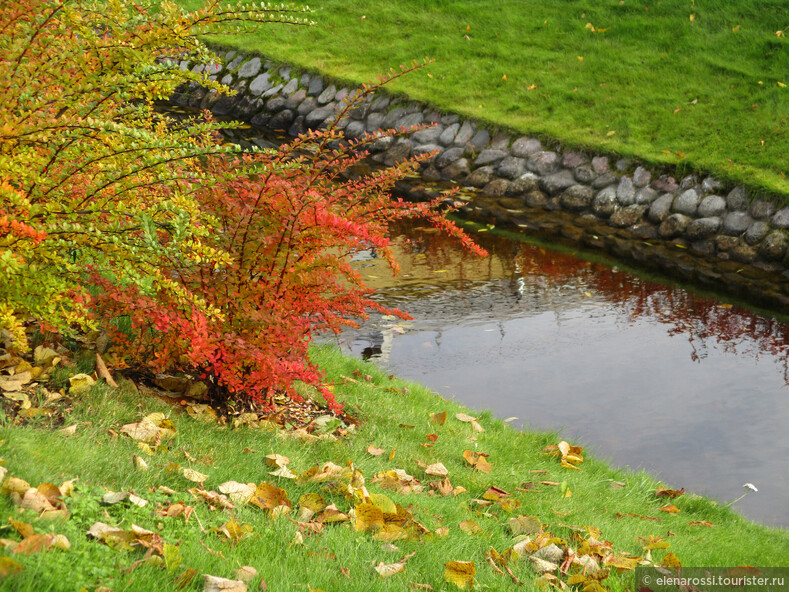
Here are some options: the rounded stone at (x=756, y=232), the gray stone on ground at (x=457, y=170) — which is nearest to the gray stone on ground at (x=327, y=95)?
the gray stone on ground at (x=457, y=170)

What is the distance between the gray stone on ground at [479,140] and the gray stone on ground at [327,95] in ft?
10.1

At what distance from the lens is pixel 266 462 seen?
10.6 ft

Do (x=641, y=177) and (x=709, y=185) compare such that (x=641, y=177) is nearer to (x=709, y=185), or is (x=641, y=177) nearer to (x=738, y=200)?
(x=709, y=185)

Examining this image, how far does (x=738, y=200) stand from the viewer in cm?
911

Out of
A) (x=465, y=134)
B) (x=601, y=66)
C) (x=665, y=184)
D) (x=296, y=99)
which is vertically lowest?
(x=665, y=184)

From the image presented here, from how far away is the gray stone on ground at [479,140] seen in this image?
11.3m

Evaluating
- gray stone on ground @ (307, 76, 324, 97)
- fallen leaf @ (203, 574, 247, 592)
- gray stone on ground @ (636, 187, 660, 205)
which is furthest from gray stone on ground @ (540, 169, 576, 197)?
fallen leaf @ (203, 574, 247, 592)

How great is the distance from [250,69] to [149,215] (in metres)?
12.7

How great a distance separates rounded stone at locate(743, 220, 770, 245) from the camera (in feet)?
28.6

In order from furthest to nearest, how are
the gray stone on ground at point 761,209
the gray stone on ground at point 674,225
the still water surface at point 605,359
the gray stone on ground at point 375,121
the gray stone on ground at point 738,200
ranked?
the gray stone on ground at point 375,121, the gray stone on ground at point 674,225, the gray stone on ground at point 738,200, the gray stone on ground at point 761,209, the still water surface at point 605,359

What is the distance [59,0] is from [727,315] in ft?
21.9

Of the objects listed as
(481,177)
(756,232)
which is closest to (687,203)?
(756,232)

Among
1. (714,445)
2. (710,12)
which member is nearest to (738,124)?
(710,12)

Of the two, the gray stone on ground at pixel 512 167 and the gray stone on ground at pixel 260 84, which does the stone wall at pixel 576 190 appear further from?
the gray stone on ground at pixel 260 84
